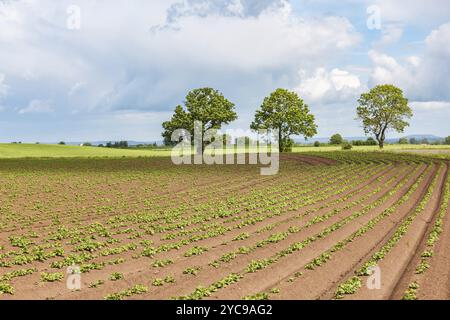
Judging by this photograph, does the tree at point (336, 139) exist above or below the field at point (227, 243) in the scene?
above

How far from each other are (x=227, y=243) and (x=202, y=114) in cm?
7005

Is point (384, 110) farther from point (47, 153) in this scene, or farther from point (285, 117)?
point (47, 153)

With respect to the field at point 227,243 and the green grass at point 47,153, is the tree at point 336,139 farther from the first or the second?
the field at point 227,243

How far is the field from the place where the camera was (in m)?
Result: 12.3

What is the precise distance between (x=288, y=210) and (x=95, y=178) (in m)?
24.1

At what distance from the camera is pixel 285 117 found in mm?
91625

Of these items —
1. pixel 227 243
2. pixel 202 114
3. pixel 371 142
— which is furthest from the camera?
pixel 371 142

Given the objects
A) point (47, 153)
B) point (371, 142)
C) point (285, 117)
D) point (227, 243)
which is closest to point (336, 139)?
point (371, 142)

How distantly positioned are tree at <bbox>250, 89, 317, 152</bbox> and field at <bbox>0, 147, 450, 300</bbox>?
200ft

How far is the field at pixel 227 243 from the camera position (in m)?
12.3

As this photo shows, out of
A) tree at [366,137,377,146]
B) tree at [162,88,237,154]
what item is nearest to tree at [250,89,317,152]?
tree at [162,88,237,154]

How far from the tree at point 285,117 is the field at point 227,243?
6095 centimetres

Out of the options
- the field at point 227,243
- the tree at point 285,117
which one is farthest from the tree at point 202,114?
the field at point 227,243
